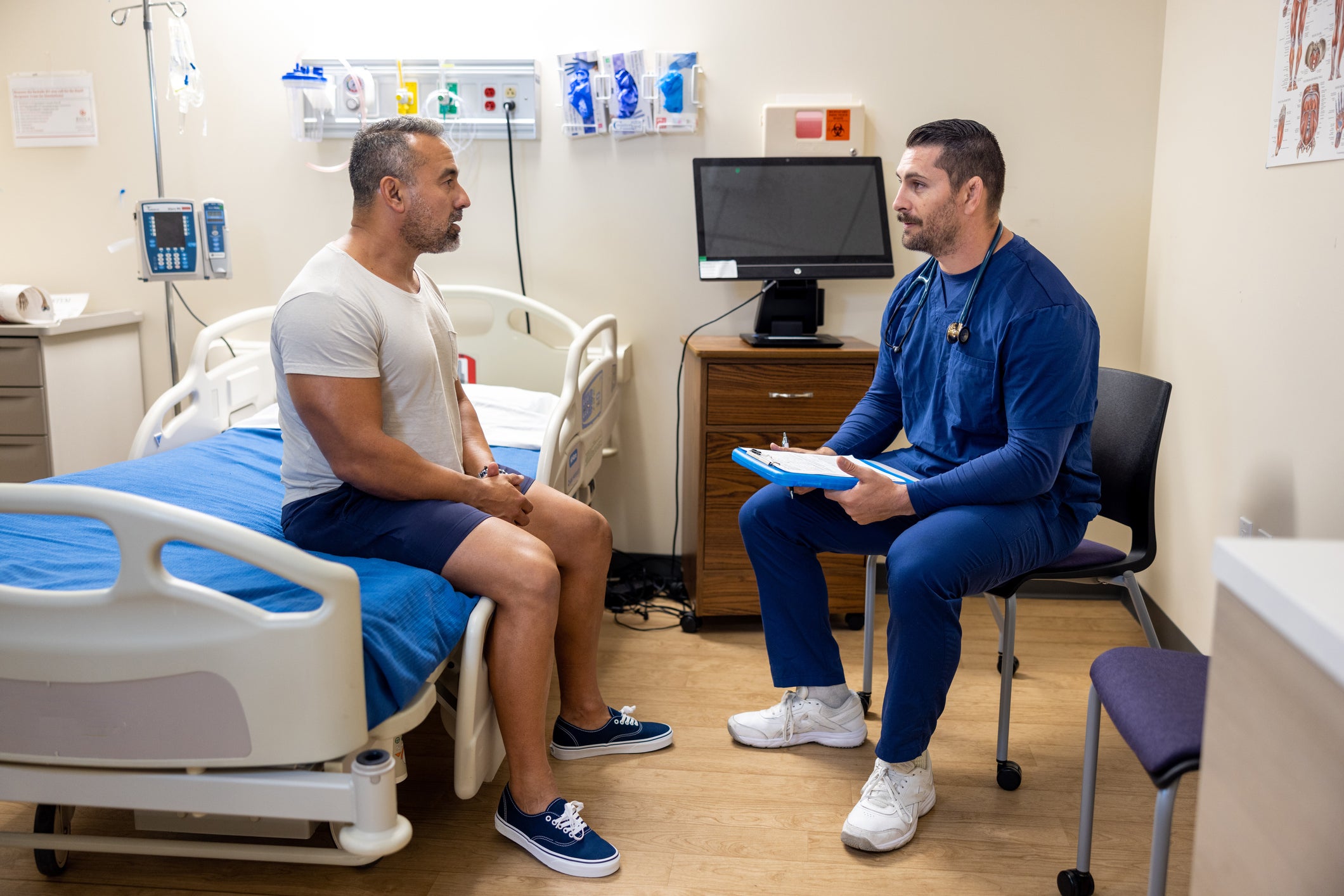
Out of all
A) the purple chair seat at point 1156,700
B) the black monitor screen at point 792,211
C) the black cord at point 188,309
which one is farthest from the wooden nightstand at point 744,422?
the black cord at point 188,309

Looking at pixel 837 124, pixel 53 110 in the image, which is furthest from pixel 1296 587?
pixel 53 110

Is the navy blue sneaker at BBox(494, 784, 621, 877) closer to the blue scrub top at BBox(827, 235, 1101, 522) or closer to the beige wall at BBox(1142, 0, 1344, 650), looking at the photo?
the blue scrub top at BBox(827, 235, 1101, 522)

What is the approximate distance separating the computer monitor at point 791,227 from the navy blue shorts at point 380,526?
52.4 inches

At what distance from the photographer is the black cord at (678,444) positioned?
3.16 meters

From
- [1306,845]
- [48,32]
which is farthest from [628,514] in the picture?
[1306,845]

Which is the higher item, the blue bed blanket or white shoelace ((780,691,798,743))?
the blue bed blanket

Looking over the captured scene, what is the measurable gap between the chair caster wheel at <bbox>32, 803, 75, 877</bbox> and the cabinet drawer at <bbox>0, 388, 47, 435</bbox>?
1481 millimetres

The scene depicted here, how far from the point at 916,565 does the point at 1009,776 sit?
0.55 m

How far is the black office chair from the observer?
2.00 metres

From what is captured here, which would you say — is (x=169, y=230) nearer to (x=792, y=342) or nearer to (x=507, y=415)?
(x=507, y=415)

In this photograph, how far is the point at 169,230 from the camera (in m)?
2.83

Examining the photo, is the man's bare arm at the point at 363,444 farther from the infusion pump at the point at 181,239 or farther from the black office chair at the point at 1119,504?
the infusion pump at the point at 181,239

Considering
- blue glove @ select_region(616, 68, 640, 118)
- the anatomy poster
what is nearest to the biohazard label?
blue glove @ select_region(616, 68, 640, 118)

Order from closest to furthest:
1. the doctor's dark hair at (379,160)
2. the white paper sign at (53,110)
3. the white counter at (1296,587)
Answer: the white counter at (1296,587) → the doctor's dark hair at (379,160) → the white paper sign at (53,110)
